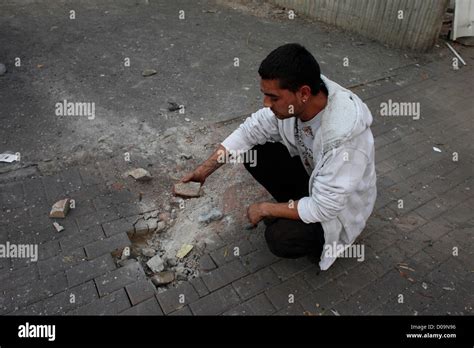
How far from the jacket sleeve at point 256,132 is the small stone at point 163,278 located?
1055 mm

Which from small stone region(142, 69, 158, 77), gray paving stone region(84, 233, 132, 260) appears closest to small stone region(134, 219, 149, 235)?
gray paving stone region(84, 233, 132, 260)

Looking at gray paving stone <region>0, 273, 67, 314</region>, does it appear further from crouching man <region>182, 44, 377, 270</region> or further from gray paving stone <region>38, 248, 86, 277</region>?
crouching man <region>182, 44, 377, 270</region>

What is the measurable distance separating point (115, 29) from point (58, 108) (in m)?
2.86

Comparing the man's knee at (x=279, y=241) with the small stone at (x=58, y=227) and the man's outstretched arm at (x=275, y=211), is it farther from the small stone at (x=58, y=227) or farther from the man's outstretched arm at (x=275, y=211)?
the small stone at (x=58, y=227)

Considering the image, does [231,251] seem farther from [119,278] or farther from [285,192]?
[119,278]

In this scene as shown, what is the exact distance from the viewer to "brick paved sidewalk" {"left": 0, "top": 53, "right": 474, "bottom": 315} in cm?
261

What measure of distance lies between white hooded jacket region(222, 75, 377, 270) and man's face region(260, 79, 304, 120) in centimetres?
19

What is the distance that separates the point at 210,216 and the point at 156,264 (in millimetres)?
630

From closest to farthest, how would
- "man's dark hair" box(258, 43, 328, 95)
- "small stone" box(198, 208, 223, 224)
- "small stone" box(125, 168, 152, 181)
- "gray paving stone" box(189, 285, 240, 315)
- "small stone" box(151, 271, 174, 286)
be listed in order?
"man's dark hair" box(258, 43, 328, 95)
"gray paving stone" box(189, 285, 240, 315)
"small stone" box(151, 271, 174, 286)
"small stone" box(198, 208, 223, 224)
"small stone" box(125, 168, 152, 181)

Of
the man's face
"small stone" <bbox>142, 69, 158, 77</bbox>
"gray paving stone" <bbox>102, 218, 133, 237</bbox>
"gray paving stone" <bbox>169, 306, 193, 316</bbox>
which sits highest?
the man's face

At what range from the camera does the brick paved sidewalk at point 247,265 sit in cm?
261

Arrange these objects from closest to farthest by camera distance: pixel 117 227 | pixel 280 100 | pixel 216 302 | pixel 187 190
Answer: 1. pixel 280 100
2. pixel 216 302
3. pixel 117 227
4. pixel 187 190

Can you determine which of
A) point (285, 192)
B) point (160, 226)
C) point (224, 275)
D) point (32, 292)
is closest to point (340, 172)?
point (285, 192)

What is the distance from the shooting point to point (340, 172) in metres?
2.25
